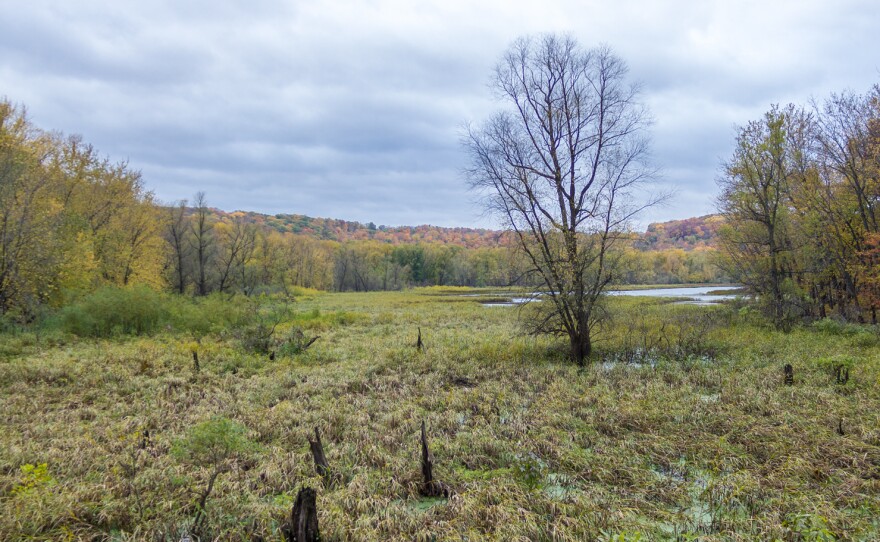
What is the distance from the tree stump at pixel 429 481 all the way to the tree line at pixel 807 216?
756 inches

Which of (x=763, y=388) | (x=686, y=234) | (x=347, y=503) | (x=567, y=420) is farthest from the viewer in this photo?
(x=686, y=234)

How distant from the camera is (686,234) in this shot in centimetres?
12162

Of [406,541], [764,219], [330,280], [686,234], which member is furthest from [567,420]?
[686,234]

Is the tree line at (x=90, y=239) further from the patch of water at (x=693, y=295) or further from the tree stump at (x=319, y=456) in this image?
the patch of water at (x=693, y=295)

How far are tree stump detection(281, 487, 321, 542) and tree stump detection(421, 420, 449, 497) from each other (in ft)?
5.76

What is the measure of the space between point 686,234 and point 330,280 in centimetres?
10028

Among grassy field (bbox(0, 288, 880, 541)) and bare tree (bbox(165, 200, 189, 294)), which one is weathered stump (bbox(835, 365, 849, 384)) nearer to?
grassy field (bbox(0, 288, 880, 541))

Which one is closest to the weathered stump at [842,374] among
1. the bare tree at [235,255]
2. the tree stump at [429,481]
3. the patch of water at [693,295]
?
the tree stump at [429,481]

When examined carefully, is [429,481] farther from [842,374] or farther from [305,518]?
[842,374]

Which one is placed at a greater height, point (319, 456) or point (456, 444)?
point (319, 456)

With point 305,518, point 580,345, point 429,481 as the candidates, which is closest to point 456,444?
point 429,481

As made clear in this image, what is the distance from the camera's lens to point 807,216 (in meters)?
19.9

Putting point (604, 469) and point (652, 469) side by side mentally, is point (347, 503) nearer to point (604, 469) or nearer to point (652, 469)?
point (604, 469)

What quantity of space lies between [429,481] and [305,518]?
1.97 metres
